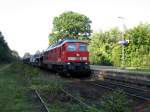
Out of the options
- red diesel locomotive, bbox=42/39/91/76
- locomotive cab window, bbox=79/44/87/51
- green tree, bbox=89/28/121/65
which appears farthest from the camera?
green tree, bbox=89/28/121/65

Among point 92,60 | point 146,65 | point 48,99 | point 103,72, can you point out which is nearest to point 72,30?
point 92,60

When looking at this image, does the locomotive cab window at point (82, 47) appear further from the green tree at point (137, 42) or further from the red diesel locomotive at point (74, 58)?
the green tree at point (137, 42)

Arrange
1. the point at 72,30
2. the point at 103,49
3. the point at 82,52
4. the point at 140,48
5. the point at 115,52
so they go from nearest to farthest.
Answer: the point at 82,52
the point at 140,48
the point at 115,52
the point at 103,49
the point at 72,30

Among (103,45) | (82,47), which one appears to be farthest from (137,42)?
(82,47)

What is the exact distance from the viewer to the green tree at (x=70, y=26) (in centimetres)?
10031

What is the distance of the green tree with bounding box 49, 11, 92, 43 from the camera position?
10031 cm

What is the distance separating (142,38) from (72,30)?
37.3 meters

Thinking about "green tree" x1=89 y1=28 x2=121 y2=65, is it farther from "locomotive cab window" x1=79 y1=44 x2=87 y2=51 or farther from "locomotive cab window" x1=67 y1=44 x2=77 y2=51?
"locomotive cab window" x1=67 y1=44 x2=77 y2=51

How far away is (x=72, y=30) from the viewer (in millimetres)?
101125

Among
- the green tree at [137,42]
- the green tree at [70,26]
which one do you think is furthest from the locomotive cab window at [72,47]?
the green tree at [70,26]

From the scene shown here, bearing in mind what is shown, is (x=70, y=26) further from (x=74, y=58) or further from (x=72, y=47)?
(x=74, y=58)

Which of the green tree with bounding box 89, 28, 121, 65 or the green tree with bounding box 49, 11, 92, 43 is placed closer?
the green tree with bounding box 89, 28, 121, 65

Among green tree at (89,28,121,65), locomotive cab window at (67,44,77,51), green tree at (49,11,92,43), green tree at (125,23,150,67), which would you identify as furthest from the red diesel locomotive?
green tree at (49,11,92,43)

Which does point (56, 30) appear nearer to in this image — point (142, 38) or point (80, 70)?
point (142, 38)
